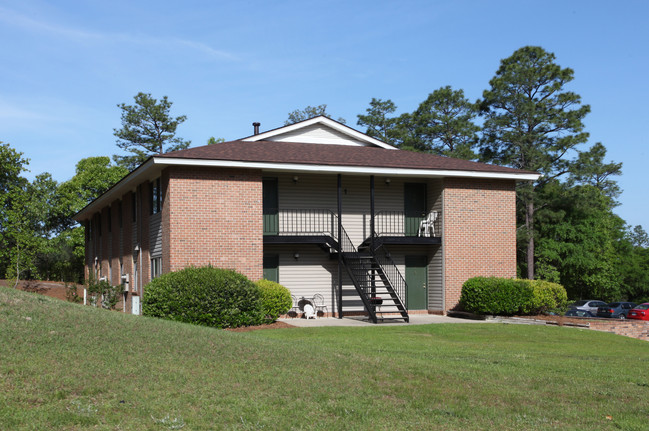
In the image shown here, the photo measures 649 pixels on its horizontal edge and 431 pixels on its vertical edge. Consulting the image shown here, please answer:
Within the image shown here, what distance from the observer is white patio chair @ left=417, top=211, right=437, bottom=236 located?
24547 millimetres

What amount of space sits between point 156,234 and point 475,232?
1110cm

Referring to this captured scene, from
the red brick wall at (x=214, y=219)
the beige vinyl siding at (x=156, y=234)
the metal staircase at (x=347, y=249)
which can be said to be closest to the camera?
the red brick wall at (x=214, y=219)

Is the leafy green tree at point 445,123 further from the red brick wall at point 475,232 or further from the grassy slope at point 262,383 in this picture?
the grassy slope at point 262,383

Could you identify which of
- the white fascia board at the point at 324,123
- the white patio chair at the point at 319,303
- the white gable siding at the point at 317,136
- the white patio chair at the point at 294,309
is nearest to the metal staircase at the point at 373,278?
the white patio chair at the point at 319,303

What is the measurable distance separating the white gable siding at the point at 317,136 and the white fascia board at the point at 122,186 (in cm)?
526

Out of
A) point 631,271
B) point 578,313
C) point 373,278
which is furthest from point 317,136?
point 631,271

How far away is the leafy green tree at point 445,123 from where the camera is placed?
48281mm

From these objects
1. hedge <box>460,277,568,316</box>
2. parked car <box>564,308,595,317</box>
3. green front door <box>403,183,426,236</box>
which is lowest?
parked car <box>564,308,595,317</box>

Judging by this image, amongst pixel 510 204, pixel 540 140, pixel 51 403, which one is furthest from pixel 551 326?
pixel 540 140

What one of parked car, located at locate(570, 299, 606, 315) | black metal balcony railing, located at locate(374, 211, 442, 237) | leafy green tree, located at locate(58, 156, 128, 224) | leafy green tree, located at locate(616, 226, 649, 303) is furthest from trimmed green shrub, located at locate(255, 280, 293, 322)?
leafy green tree, located at locate(616, 226, 649, 303)

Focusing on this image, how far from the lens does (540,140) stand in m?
45.3

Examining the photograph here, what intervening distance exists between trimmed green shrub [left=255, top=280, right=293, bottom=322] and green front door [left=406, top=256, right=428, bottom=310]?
643 centimetres

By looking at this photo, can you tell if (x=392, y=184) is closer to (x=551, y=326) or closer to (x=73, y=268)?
(x=551, y=326)

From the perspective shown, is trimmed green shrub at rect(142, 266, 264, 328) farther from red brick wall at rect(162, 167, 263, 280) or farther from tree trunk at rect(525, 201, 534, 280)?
tree trunk at rect(525, 201, 534, 280)
